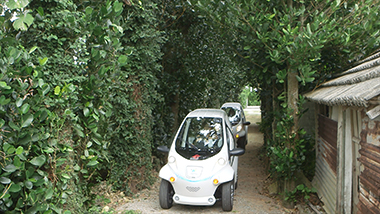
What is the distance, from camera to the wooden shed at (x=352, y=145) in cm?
407

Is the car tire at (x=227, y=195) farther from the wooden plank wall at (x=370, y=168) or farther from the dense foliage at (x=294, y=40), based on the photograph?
the wooden plank wall at (x=370, y=168)

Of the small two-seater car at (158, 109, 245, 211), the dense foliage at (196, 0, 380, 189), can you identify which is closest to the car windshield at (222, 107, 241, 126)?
the dense foliage at (196, 0, 380, 189)

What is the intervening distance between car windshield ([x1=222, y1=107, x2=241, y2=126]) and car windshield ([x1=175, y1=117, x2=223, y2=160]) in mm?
5396

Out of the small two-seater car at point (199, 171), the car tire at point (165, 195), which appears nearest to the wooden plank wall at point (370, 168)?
the small two-seater car at point (199, 171)

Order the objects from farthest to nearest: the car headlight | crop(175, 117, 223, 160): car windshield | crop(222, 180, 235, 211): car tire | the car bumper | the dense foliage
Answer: the car headlight
crop(175, 117, 223, 160): car windshield
crop(222, 180, 235, 211): car tire
the car bumper
the dense foliage

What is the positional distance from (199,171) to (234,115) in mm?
7777

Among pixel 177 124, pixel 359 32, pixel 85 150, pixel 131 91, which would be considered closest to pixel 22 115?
pixel 85 150

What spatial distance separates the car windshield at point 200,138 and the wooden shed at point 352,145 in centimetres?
231

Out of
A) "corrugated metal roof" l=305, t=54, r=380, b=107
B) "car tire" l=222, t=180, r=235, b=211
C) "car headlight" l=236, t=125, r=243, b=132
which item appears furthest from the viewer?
"car headlight" l=236, t=125, r=243, b=132

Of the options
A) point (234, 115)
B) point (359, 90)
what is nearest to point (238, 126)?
point (234, 115)

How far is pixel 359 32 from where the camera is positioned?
672cm

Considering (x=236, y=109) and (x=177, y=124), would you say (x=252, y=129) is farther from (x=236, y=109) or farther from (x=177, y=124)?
(x=177, y=124)

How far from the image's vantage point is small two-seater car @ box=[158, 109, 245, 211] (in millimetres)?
6602

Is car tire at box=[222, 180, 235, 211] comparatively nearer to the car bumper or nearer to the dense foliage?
the car bumper
